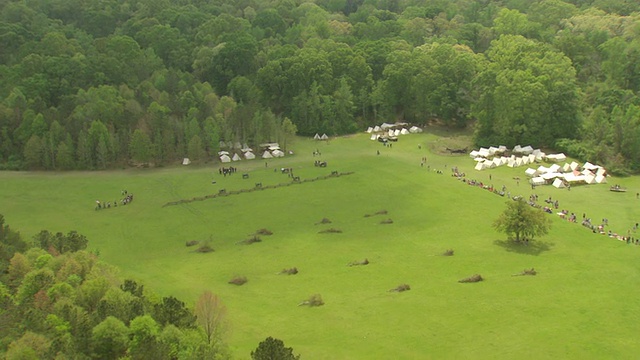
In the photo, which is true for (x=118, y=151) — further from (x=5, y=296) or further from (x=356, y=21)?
(x=356, y=21)

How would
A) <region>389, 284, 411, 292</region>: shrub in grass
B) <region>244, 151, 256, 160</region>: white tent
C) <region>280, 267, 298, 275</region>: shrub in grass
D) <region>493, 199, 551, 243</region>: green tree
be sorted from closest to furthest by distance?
<region>389, 284, 411, 292</region>: shrub in grass → <region>280, 267, 298, 275</region>: shrub in grass → <region>493, 199, 551, 243</region>: green tree → <region>244, 151, 256, 160</region>: white tent

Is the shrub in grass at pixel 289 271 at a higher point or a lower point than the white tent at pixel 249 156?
lower

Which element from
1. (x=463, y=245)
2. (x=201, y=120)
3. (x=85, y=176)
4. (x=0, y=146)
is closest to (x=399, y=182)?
(x=463, y=245)

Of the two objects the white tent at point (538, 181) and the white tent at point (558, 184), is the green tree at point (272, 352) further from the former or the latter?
the white tent at point (558, 184)

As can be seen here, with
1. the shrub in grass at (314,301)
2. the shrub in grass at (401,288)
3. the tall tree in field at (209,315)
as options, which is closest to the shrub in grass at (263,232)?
the shrub in grass at (314,301)

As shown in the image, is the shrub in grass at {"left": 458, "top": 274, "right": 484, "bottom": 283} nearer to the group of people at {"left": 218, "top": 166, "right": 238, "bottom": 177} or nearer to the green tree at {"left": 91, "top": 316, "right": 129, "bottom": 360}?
the green tree at {"left": 91, "top": 316, "right": 129, "bottom": 360}

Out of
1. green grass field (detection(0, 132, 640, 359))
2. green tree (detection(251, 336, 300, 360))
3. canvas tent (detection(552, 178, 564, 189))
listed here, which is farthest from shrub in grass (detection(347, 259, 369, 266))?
canvas tent (detection(552, 178, 564, 189))
